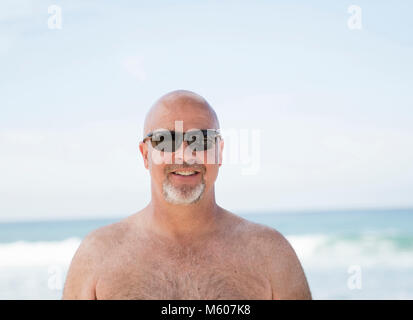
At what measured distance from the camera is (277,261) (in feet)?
10.8

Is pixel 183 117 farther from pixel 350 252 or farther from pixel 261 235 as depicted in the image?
pixel 350 252

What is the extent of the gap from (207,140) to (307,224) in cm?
2250

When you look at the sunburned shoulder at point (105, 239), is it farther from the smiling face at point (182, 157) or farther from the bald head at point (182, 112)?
the bald head at point (182, 112)

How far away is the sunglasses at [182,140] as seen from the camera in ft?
10.5

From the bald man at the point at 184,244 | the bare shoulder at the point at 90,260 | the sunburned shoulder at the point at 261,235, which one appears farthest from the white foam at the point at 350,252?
the bare shoulder at the point at 90,260

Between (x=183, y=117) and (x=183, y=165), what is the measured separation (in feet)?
1.03

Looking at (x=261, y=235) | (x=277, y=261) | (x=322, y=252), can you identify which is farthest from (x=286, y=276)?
(x=322, y=252)

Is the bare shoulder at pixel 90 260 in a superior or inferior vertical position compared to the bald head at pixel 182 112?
inferior

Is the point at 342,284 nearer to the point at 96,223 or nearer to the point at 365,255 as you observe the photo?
the point at 365,255

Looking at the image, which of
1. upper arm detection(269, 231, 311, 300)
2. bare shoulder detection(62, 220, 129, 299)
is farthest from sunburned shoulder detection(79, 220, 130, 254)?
upper arm detection(269, 231, 311, 300)

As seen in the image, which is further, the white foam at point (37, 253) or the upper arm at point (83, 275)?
the white foam at point (37, 253)
